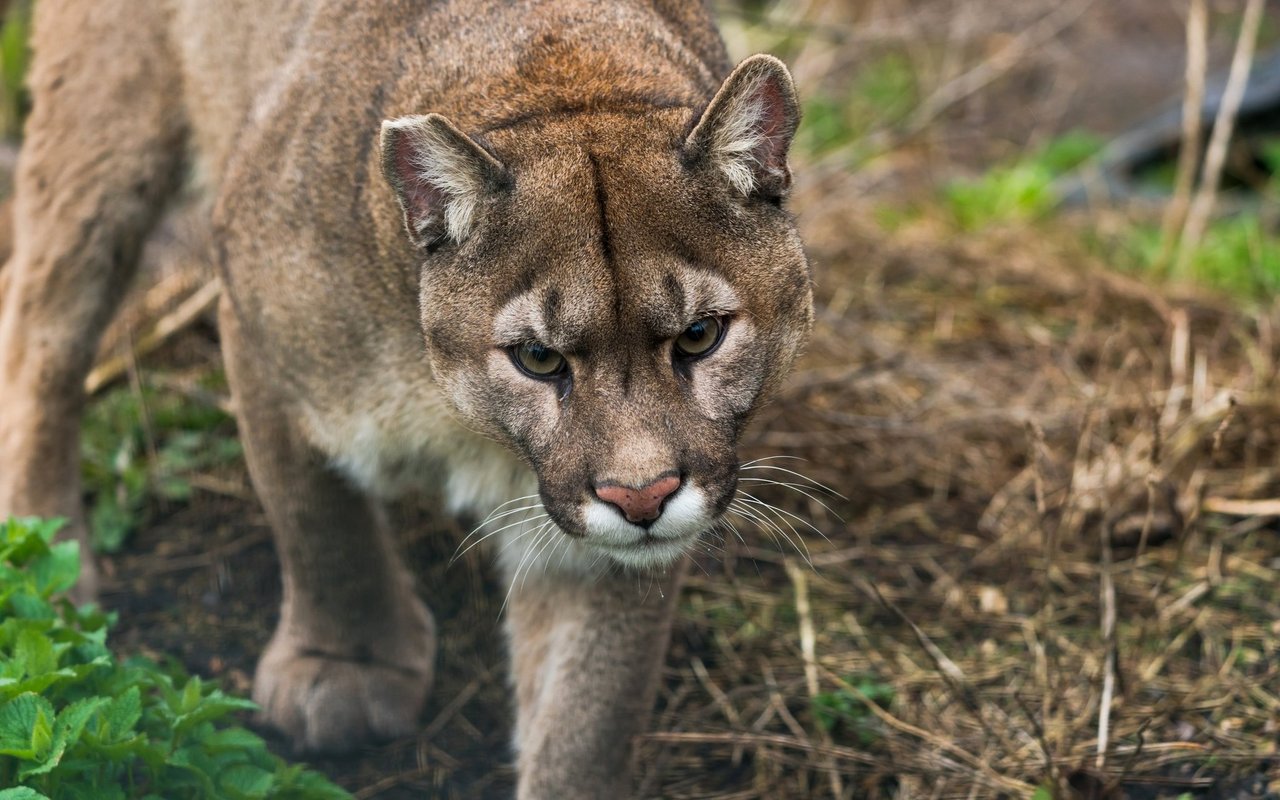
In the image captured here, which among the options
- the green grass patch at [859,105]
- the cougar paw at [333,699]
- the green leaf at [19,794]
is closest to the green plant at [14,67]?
the green grass patch at [859,105]

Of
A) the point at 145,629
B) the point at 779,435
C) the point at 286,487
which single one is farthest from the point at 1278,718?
the point at 145,629

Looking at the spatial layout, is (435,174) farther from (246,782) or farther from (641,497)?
(246,782)

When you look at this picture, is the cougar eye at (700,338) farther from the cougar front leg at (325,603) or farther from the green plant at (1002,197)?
the green plant at (1002,197)

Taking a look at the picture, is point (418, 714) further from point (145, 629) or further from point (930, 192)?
point (930, 192)

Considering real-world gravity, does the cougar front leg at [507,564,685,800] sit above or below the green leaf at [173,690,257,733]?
below

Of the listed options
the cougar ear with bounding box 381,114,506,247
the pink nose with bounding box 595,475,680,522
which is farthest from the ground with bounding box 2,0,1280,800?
the cougar ear with bounding box 381,114,506,247

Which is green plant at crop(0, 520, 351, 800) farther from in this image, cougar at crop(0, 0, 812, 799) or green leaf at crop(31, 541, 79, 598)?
cougar at crop(0, 0, 812, 799)

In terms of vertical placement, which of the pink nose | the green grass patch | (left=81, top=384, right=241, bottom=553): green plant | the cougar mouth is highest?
the pink nose

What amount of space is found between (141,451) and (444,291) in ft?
8.77

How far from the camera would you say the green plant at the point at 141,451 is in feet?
17.9

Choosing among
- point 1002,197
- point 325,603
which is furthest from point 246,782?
point 1002,197

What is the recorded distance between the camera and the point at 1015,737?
430 centimetres

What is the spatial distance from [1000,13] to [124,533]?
25.3 feet

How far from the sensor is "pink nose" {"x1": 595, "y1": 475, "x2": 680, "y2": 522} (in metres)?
3.21
